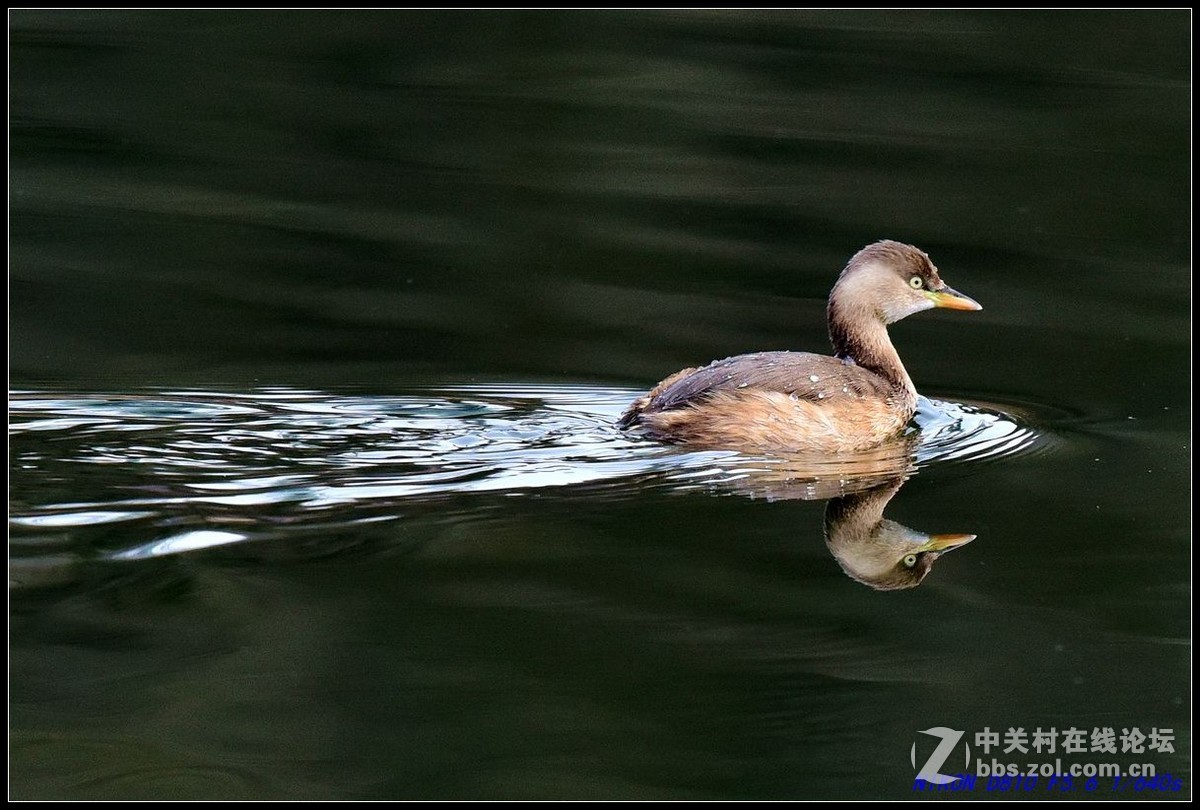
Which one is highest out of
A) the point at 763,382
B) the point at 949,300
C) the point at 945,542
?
the point at 949,300

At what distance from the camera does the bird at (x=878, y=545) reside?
19.6 feet

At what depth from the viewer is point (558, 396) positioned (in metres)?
8.27

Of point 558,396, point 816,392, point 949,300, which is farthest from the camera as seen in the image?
point 949,300

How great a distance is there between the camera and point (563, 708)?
4844 mm

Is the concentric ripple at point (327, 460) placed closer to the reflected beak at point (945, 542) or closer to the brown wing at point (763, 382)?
the brown wing at point (763, 382)

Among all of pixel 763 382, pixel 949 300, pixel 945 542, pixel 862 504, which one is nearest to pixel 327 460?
pixel 763 382

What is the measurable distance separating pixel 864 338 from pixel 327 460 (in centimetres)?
280

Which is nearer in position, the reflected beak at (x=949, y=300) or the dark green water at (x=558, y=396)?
the dark green water at (x=558, y=396)

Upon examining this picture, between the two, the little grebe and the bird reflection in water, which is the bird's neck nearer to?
the little grebe

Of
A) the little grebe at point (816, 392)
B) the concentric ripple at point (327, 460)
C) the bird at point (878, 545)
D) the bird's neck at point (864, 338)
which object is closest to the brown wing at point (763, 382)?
the little grebe at point (816, 392)

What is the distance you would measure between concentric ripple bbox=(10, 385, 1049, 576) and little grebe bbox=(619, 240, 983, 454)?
0.12m

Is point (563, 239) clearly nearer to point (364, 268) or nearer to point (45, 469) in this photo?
point (364, 268)

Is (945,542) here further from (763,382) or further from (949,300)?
(949,300)

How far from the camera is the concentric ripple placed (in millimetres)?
6004
